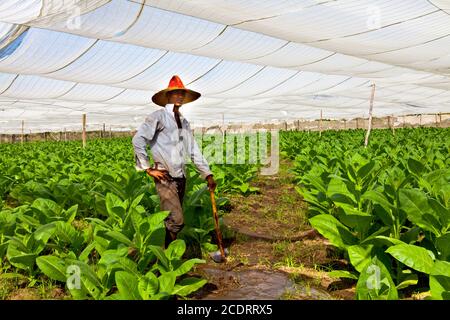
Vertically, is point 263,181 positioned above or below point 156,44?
below

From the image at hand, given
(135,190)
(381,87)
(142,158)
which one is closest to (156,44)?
(135,190)

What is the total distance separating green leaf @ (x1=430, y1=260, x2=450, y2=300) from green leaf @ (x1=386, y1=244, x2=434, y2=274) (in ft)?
0.47

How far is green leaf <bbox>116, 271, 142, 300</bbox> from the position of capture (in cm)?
285

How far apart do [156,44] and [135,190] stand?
234 inches

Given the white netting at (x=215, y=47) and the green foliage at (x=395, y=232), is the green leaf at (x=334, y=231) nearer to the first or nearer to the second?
the green foliage at (x=395, y=232)

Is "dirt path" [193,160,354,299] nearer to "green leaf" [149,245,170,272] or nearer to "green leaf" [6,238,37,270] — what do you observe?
"green leaf" [149,245,170,272]

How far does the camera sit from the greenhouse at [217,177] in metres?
3.37

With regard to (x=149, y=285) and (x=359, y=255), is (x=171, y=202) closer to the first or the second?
(x=149, y=285)

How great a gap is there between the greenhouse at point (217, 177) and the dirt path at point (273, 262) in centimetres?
2

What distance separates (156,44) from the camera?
10312 millimetres

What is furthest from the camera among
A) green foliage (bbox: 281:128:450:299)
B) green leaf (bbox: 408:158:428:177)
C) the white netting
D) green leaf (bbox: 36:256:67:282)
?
the white netting

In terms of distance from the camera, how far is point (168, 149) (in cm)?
408

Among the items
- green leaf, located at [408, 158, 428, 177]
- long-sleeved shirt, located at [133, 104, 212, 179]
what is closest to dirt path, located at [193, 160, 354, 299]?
long-sleeved shirt, located at [133, 104, 212, 179]
